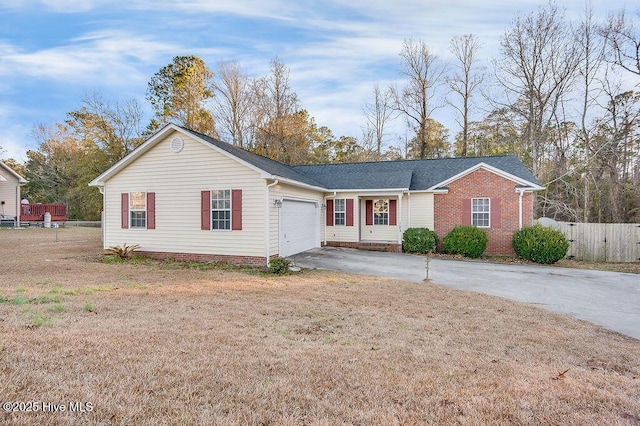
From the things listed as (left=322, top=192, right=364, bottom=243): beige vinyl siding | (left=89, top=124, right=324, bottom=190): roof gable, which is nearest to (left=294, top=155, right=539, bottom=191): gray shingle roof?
(left=322, top=192, right=364, bottom=243): beige vinyl siding

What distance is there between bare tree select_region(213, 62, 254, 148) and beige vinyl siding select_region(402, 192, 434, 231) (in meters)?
17.4

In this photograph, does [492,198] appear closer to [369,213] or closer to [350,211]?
[369,213]

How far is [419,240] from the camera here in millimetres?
15133

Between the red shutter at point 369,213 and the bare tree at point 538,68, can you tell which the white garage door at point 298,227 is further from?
the bare tree at point 538,68

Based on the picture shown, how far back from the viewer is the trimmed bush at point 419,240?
15062mm

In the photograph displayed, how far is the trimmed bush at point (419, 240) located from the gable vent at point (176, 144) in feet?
33.1

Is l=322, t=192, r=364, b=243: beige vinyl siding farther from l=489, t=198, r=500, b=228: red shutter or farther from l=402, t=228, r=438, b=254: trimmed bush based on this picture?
l=489, t=198, r=500, b=228: red shutter

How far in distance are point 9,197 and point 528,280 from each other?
34968mm

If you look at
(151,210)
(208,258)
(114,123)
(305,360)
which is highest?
(114,123)

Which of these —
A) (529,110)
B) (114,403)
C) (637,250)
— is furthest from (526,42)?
(114,403)

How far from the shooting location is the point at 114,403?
2693 millimetres

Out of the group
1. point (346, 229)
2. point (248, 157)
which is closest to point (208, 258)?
point (248, 157)

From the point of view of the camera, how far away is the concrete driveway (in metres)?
6.84

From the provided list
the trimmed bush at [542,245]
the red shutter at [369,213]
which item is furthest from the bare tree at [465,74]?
the trimmed bush at [542,245]
